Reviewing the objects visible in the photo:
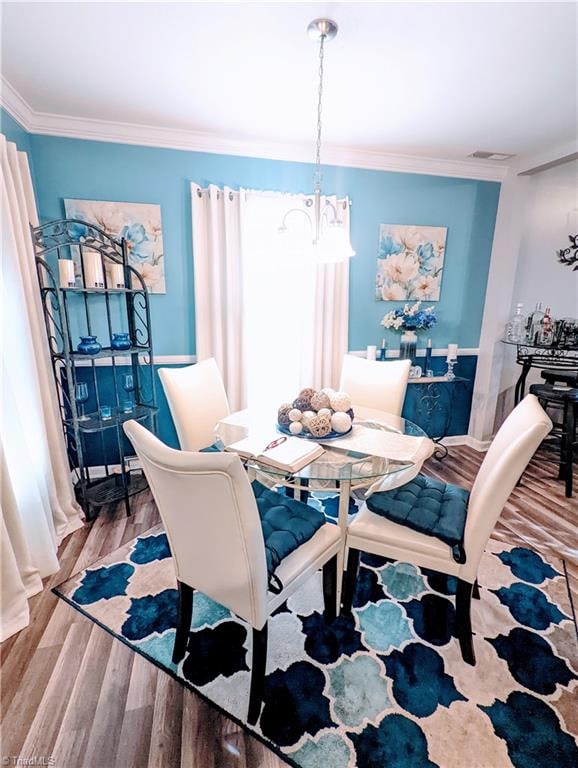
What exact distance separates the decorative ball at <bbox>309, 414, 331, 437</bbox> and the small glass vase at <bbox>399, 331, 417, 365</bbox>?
6.18 feet

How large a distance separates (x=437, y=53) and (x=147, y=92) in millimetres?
1562

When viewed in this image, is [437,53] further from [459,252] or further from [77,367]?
[77,367]

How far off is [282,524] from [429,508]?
0.66 meters

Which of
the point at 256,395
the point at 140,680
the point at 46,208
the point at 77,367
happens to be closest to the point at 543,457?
the point at 256,395

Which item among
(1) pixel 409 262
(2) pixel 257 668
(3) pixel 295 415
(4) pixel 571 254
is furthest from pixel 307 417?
(4) pixel 571 254

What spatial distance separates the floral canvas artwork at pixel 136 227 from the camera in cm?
264

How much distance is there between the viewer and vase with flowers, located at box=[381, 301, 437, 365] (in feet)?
10.5

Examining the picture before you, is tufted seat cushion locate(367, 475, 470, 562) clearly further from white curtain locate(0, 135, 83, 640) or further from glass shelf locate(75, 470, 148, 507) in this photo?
glass shelf locate(75, 470, 148, 507)

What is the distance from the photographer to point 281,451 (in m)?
1.62

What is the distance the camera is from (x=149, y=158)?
2697mm

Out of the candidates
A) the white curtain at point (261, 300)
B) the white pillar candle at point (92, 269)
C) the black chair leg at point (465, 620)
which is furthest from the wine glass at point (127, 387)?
the black chair leg at point (465, 620)

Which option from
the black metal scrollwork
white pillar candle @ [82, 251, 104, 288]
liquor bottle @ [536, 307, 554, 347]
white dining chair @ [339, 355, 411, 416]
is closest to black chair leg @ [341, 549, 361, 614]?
white dining chair @ [339, 355, 411, 416]

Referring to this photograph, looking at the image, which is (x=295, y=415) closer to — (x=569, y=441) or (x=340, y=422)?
(x=340, y=422)

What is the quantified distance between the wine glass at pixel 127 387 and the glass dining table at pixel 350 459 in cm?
97
